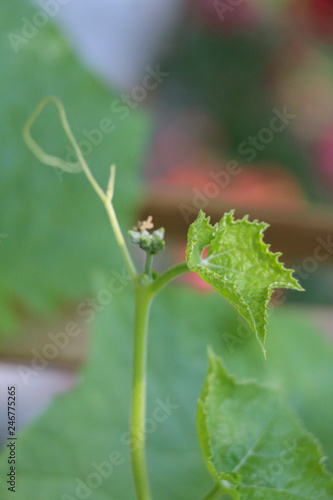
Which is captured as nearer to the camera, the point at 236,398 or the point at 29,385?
the point at 236,398

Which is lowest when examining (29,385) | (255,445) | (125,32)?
(29,385)

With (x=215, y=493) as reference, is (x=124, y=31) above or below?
above

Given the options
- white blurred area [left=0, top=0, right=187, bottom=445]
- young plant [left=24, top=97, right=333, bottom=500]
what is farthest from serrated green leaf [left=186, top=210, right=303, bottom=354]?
white blurred area [left=0, top=0, right=187, bottom=445]

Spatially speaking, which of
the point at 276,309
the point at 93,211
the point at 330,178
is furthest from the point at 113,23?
the point at 276,309

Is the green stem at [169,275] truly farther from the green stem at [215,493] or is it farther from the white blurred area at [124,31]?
the white blurred area at [124,31]

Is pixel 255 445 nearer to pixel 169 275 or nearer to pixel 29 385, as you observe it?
pixel 169 275

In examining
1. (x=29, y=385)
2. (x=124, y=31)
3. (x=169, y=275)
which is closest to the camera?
(x=169, y=275)

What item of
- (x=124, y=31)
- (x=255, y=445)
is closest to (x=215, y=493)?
(x=255, y=445)

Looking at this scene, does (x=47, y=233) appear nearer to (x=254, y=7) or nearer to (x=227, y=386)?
(x=227, y=386)
